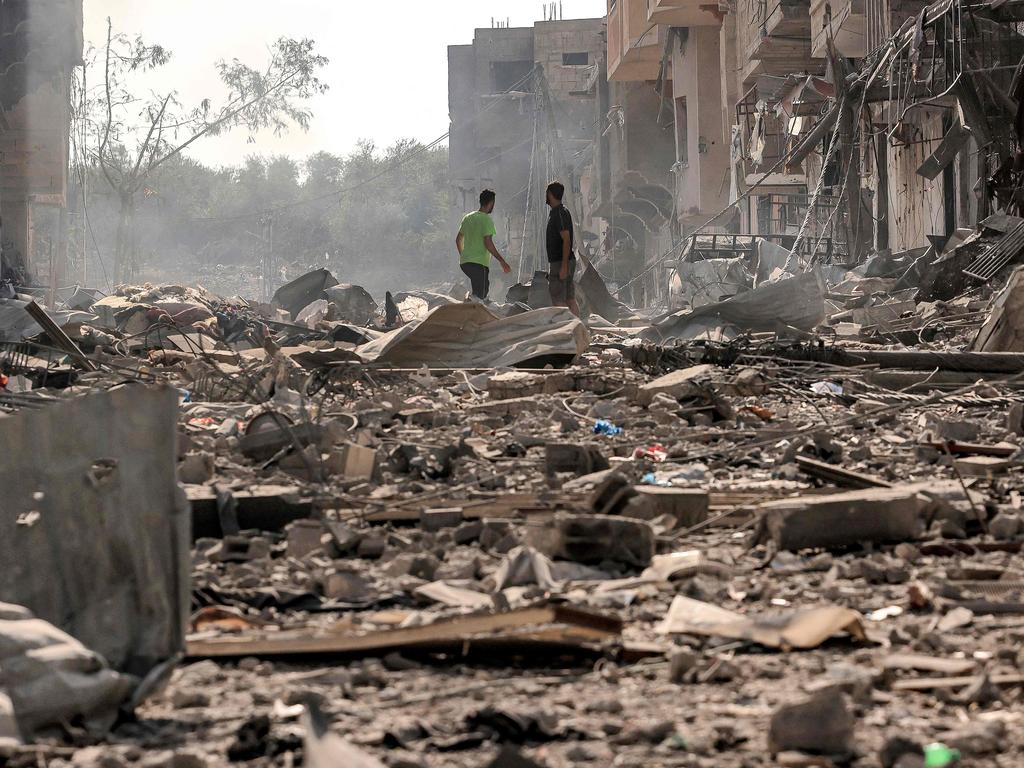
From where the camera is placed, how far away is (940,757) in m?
2.03

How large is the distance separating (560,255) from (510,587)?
10.4 metres

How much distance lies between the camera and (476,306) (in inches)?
386

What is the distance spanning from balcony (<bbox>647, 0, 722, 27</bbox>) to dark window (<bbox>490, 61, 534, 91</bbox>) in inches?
1033

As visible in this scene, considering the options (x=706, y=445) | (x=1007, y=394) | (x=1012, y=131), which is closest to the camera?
(x=706, y=445)

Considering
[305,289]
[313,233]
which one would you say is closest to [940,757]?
[305,289]

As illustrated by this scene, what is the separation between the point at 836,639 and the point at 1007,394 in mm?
4819

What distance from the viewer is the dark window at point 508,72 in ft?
183

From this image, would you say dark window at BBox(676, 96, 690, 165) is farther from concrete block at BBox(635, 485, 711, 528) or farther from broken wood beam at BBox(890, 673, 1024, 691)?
broken wood beam at BBox(890, 673, 1024, 691)

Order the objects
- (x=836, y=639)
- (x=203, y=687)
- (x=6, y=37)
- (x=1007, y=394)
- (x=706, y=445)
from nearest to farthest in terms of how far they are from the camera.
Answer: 1. (x=203, y=687)
2. (x=836, y=639)
3. (x=706, y=445)
4. (x=1007, y=394)
5. (x=6, y=37)

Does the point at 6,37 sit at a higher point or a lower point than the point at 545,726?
higher

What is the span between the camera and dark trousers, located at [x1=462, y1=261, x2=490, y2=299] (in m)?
14.4

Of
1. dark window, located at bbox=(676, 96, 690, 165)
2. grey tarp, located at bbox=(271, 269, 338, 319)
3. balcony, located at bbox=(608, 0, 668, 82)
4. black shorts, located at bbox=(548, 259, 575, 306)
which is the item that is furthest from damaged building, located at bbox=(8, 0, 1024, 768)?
balcony, located at bbox=(608, 0, 668, 82)

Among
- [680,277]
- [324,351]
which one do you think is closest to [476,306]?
[324,351]

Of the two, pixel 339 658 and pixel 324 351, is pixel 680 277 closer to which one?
pixel 324 351
